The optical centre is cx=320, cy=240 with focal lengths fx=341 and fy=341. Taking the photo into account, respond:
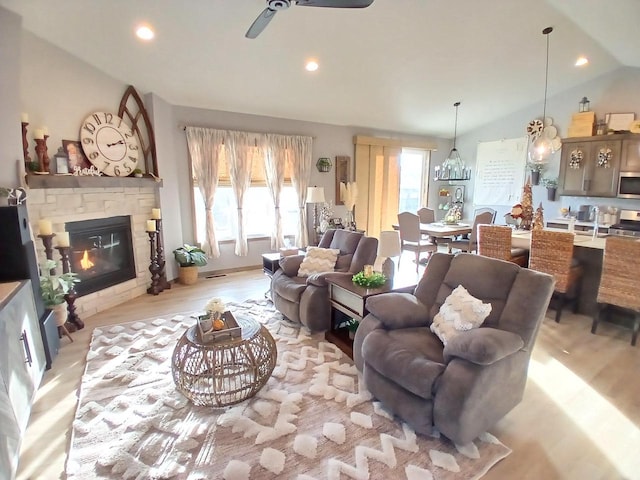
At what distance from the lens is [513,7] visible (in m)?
3.51

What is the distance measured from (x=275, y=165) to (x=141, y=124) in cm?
196

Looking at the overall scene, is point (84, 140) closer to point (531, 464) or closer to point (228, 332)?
point (228, 332)

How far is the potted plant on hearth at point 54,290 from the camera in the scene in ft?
9.78

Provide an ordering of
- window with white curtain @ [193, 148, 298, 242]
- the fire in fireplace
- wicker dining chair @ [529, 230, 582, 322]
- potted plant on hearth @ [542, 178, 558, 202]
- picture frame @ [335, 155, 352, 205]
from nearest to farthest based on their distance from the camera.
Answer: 1. wicker dining chair @ [529, 230, 582, 322]
2. the fire in fireplace
3. window with white curtain @ [193, 148, 298, 242]
4. potted plant on hearth @ [542, 178, 558, 202]
5. picture frame @ [335, 155, 352, 205]

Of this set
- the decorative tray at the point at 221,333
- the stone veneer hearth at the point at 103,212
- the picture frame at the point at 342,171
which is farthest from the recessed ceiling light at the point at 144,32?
the picture frame at the point at 342,171

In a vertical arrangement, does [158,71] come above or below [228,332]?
above

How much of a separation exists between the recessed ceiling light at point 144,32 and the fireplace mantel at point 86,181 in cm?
153

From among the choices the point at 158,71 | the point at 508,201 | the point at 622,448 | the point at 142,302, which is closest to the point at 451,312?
the point at 622,448

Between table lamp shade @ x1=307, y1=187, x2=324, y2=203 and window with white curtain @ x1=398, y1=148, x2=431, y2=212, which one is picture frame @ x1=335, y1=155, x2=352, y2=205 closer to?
table lamp shade @ x1=307, y1=187, x2=324, y2=203

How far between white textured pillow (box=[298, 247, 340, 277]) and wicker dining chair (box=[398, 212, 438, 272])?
206 cm

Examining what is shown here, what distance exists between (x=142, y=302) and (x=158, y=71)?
8.95ft

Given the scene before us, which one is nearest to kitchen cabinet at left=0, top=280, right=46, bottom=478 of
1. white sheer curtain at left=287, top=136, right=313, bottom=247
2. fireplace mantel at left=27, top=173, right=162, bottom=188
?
fireplace mantel at left=27, top=173, right=162, bottom=188

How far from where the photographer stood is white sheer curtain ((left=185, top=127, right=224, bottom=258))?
15.8 ft

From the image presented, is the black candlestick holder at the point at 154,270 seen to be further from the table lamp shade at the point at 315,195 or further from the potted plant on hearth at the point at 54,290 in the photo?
the table lamp shade at the point at 315,195
